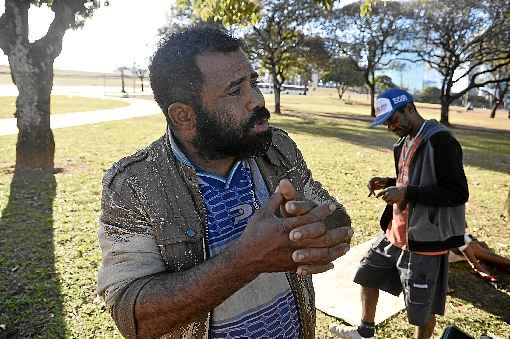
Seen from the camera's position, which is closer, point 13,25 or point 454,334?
point 454,334

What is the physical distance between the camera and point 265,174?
197 centimetres

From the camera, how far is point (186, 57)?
1.79 meters

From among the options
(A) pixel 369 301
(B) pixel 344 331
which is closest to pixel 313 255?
(A) pixel 369 301

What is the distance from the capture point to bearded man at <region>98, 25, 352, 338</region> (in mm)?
1303

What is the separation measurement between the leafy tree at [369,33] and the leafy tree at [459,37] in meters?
1.39

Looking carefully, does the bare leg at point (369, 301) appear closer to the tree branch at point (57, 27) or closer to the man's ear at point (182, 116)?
the man's ear at point (182, 116)

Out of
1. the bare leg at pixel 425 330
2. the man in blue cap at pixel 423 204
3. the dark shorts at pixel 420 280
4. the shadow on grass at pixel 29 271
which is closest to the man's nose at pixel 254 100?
the man in blue cap at pixel 423 204

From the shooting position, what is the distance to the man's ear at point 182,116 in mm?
1879

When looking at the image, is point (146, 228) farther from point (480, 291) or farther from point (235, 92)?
point (480, 291)

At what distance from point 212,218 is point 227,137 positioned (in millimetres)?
332

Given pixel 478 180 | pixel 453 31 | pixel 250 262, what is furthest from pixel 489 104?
pixel 250 262

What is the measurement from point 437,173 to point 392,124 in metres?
0.51

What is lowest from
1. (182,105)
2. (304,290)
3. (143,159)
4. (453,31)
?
(304,290)

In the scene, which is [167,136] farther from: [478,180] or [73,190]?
[478,180]
